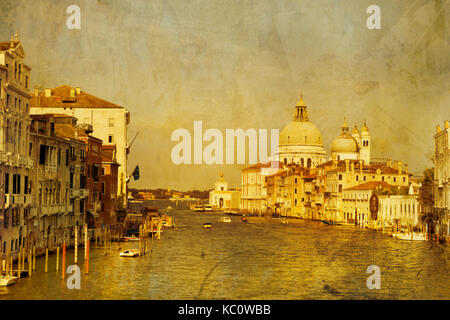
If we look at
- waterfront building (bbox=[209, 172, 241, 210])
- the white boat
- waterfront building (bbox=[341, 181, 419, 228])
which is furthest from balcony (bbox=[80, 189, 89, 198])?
waterfront building (bbox=[209, 172, 241, 210])

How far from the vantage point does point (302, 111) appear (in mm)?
88438

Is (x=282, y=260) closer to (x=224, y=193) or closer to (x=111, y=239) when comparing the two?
(x=111, y=239)

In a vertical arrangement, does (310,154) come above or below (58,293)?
above

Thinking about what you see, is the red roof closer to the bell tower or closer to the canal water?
the canal water

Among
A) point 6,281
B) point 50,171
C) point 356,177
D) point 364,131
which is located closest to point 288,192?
point 364,131

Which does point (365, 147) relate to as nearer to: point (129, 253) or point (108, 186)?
point (108, 186)

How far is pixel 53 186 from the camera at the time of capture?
24.2 metres

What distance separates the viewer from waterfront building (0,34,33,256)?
19188mm

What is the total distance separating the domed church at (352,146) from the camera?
249ft

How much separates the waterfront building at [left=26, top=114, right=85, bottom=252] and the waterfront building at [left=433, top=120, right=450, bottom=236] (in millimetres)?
15299

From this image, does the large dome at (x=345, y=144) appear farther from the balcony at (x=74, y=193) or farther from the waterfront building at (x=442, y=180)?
the balcony at (x=74, y=193)
